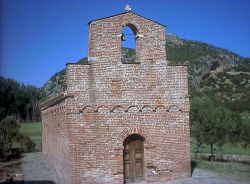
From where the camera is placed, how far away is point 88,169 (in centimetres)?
1287

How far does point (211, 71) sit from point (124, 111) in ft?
162

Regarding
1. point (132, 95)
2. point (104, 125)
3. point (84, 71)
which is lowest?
point (104, 125)

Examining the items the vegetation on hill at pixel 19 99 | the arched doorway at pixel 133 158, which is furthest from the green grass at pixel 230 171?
the vegetation on hill at pixel 19 99

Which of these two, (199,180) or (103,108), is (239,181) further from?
(103,108)

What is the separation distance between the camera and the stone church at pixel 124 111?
12.9m

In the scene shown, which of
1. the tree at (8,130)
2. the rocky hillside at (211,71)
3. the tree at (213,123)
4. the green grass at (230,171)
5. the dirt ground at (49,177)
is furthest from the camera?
the rocky hillside at (211,71)

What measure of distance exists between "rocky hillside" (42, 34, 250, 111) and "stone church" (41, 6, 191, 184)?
2649cm

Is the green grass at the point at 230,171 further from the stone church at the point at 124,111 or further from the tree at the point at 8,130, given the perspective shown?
the tree at the point at 8,130

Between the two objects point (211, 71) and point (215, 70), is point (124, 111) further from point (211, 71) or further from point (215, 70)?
point (215, 70)

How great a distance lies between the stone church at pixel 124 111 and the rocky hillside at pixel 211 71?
86.9 ft

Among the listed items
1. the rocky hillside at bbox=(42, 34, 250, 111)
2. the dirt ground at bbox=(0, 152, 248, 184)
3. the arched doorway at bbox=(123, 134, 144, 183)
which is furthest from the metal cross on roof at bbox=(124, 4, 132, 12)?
the rocky hillside at bbox=(42, 34, 250, 111)

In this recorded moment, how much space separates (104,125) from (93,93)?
4.36ft

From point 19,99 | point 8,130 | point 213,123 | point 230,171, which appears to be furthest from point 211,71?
point 230,171

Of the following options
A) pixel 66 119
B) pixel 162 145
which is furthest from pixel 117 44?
pixel 162 145
